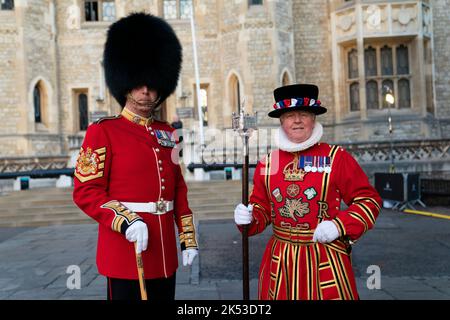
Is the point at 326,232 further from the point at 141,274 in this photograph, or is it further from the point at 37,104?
the point at 37,104

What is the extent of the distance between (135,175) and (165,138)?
1.14ft

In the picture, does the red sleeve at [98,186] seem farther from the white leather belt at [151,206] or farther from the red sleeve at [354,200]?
the red sleeve at [354,200]

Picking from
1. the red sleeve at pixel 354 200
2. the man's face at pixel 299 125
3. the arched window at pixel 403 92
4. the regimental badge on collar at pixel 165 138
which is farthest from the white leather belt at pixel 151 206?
the arched window at pixel 403 92

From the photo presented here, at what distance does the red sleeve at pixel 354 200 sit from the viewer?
8.38 ft

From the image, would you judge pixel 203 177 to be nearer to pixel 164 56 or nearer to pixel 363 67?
pixel 363 67

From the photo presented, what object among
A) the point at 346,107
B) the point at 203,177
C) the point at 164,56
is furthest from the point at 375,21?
the point at 164,56

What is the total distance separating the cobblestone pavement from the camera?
189 inches

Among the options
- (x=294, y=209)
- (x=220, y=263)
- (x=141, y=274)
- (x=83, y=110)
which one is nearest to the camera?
(x=141, y=274)

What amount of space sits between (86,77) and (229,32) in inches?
234

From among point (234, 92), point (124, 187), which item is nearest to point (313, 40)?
point (234, 92)

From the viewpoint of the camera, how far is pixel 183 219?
2.92 m

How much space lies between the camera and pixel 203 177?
13305 mm

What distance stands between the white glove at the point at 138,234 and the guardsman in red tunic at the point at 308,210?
21.8 inches

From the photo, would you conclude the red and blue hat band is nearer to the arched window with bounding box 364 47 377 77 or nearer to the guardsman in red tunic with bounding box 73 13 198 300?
the guardsman in red tunic with bounding box 73 13 198 300
